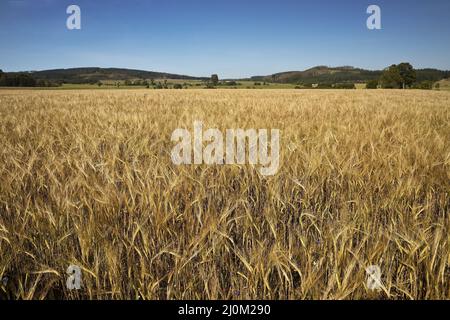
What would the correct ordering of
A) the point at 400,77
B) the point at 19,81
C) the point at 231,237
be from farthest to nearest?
the point at 400,77 < the point at 19,81 < the point at 231,237

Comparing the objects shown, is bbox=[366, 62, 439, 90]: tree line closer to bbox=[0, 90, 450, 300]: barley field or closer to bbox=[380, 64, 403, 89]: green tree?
bbox=[380, 64, 403, 89]: green tree

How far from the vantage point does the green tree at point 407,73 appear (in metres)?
61.2

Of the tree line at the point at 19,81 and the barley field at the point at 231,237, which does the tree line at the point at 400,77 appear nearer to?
the tree line at the point at 19,81

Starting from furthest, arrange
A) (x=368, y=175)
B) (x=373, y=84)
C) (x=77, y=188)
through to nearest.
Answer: (x=373, y=84) < (x=368, y=175) < (x=77, y=188)

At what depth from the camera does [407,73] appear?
61.2 m

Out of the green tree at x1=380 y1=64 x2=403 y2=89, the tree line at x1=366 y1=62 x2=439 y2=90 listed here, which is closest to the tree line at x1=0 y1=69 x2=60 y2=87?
the tree line at x1=366 y1=62 x2=439 y2=90

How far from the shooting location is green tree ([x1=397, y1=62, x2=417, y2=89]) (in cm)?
6116

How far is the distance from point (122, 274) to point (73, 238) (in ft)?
1.31

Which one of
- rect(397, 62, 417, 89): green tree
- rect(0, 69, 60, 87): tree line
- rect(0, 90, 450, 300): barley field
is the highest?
rect(397, 62, 417, 89): green tree

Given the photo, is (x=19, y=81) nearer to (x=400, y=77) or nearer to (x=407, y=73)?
(x=400, y=77)

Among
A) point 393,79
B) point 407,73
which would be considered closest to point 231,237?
point 393,79
